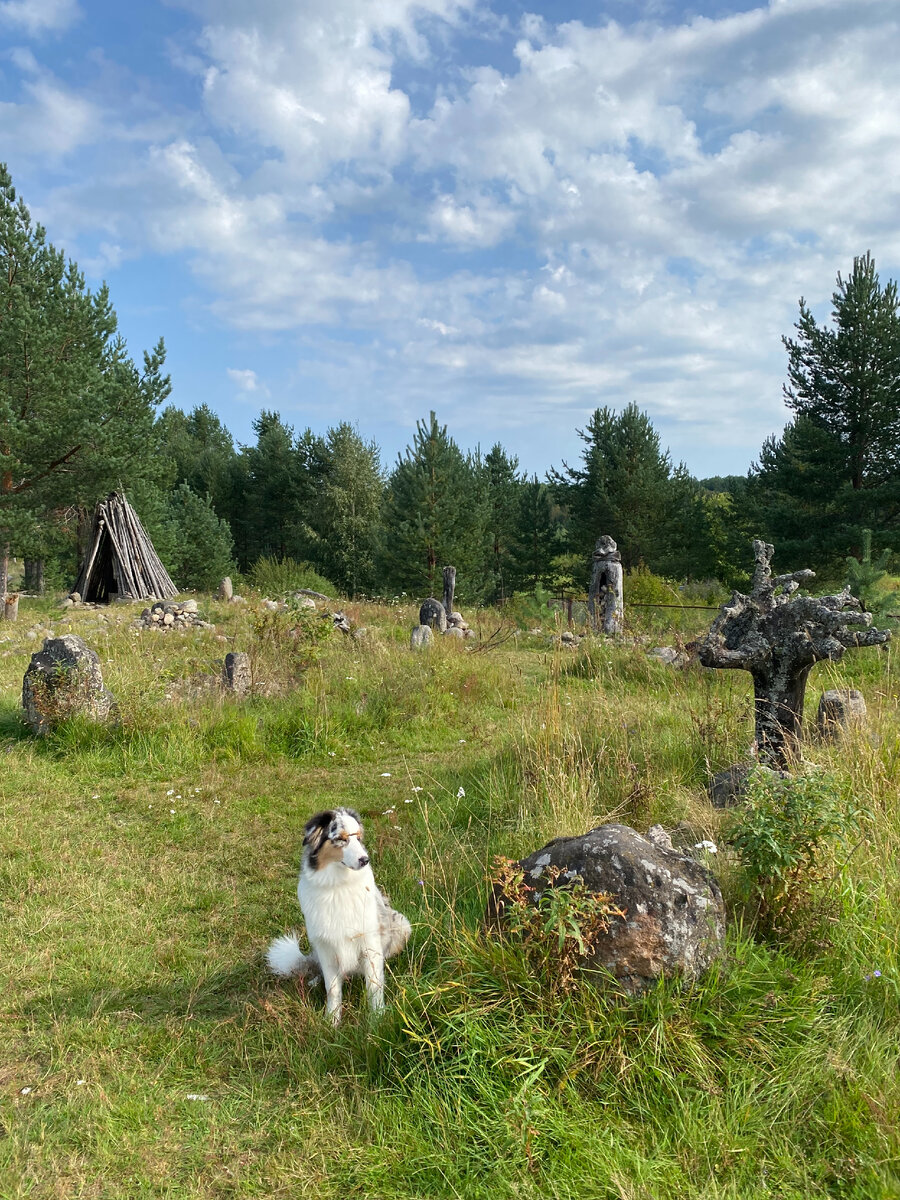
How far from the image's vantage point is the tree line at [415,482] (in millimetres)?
16016

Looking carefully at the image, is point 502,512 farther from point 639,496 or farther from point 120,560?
point 120,560

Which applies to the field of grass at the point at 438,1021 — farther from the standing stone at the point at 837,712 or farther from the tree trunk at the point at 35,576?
Answer: the tree trunk at the point at 35,576

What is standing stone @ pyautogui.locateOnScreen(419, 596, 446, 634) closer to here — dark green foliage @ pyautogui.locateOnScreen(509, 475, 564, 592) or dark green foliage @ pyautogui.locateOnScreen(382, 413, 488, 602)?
dark green foliage @ pyautogui.locateOnScreen(382, 413, 488, 602)

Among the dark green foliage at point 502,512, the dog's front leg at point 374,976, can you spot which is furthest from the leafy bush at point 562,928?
the dark green foliage at point 502,512

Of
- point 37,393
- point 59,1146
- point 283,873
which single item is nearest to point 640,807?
point 283,873

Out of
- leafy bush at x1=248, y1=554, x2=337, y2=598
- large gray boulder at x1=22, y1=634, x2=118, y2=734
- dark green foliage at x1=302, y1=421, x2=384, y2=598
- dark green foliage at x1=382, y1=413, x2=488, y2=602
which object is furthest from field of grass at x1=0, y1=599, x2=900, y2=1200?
dark green foliage at x1=302, y1=421, x2=384, y2=598

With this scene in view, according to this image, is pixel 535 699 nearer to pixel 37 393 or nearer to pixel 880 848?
pixel 880 848

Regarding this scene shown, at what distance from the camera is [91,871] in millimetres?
4414

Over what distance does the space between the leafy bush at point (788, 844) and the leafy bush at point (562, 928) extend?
30.0 inches

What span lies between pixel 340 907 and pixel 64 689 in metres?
5.03

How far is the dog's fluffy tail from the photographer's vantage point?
10.5ft

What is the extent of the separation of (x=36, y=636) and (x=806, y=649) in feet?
40.8

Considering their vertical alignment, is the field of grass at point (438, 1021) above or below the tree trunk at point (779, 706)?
below

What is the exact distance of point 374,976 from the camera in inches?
112
